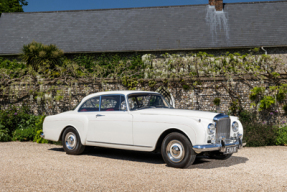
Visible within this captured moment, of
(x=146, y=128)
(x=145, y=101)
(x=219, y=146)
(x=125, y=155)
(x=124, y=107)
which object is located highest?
(x=145, y=101)

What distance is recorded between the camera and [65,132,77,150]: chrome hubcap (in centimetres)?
750

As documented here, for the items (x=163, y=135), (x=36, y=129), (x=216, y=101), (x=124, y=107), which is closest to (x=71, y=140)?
(x=124, y=107)

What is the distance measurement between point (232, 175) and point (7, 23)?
21212 mm

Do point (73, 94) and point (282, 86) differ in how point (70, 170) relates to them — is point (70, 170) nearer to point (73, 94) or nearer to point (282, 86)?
point (73, 94)

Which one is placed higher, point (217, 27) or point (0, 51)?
point (217, 27)

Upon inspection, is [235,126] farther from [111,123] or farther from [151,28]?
[151,28]

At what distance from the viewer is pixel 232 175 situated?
5.38 meters

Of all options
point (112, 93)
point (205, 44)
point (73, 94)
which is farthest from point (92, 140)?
point (205, 44)

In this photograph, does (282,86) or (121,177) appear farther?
(282,86)

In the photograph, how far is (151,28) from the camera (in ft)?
64.9

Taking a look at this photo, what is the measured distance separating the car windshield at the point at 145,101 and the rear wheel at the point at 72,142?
1.66 meters

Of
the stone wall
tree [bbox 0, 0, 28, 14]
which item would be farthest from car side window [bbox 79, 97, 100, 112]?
tree [bbox 0, 0, 28, 14]

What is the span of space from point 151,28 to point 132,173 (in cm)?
1543

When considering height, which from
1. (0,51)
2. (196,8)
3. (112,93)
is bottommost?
(112,93)
